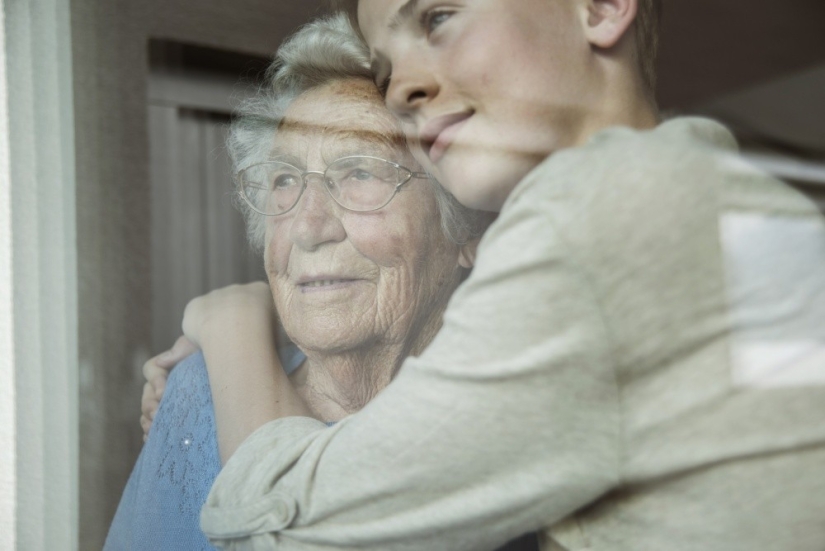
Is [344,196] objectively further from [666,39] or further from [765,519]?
[765,519]

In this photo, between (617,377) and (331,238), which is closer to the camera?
(617,377)

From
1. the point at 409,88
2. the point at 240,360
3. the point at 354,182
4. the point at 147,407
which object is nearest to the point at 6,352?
the point at 147,407

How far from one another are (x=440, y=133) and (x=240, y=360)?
425 millimetres

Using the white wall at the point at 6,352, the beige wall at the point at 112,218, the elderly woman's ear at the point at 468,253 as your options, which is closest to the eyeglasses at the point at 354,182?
the elderly woman's ear at the point at 468,253

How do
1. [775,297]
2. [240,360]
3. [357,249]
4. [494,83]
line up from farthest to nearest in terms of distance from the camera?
[240,360] < [357,249] < [494,83] < [775,297]

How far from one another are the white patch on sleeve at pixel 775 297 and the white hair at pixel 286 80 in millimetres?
499

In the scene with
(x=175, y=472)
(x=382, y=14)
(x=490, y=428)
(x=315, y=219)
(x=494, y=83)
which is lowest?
(x=175, y=472)

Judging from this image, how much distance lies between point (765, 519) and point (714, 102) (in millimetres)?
406

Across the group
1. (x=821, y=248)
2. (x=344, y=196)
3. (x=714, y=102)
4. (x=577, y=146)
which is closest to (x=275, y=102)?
(x=344, y=196)

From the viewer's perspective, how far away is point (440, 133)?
0.91 m

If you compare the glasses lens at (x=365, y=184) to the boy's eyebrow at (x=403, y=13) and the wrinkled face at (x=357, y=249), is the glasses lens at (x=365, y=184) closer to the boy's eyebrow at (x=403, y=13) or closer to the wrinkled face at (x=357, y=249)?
the wrinkled face at (x=357, y=249)

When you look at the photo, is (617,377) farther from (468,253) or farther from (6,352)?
(6,352)

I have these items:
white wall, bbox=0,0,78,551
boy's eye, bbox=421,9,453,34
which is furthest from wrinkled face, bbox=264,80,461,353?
white wall, bbox=0,0,78,551

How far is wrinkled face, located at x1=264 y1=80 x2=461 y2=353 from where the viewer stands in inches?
37.6
